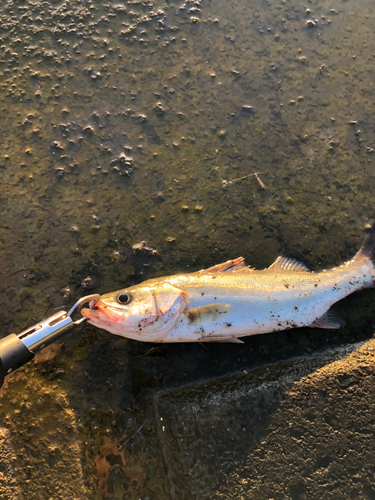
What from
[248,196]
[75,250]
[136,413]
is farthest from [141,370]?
[248,196]

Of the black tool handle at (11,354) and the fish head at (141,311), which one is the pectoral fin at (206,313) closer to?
the fish head at (141,311)

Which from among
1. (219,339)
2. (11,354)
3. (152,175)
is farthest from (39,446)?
(152,175)

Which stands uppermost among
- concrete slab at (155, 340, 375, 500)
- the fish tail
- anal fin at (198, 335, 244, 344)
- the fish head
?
the fish head

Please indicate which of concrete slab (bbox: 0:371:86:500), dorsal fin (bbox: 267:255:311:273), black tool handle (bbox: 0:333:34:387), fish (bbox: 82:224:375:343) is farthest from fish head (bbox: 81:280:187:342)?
dorsal fin (bbox: 267:255:311:273)

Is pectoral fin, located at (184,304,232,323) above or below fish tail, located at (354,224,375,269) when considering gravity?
above

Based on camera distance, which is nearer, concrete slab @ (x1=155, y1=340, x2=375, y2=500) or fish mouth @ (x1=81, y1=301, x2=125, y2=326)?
concrete slab @ (x1=155, y1=340, x2=375, y2=500)

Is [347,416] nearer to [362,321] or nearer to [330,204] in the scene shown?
[362,321]

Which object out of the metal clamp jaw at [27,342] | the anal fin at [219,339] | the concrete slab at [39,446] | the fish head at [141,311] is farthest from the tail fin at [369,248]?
the concrete slab at [39,446]

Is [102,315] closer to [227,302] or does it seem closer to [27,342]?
[27,342]

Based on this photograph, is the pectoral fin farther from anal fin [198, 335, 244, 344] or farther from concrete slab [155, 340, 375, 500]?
concrete slab [155, 340, 375, 500]
